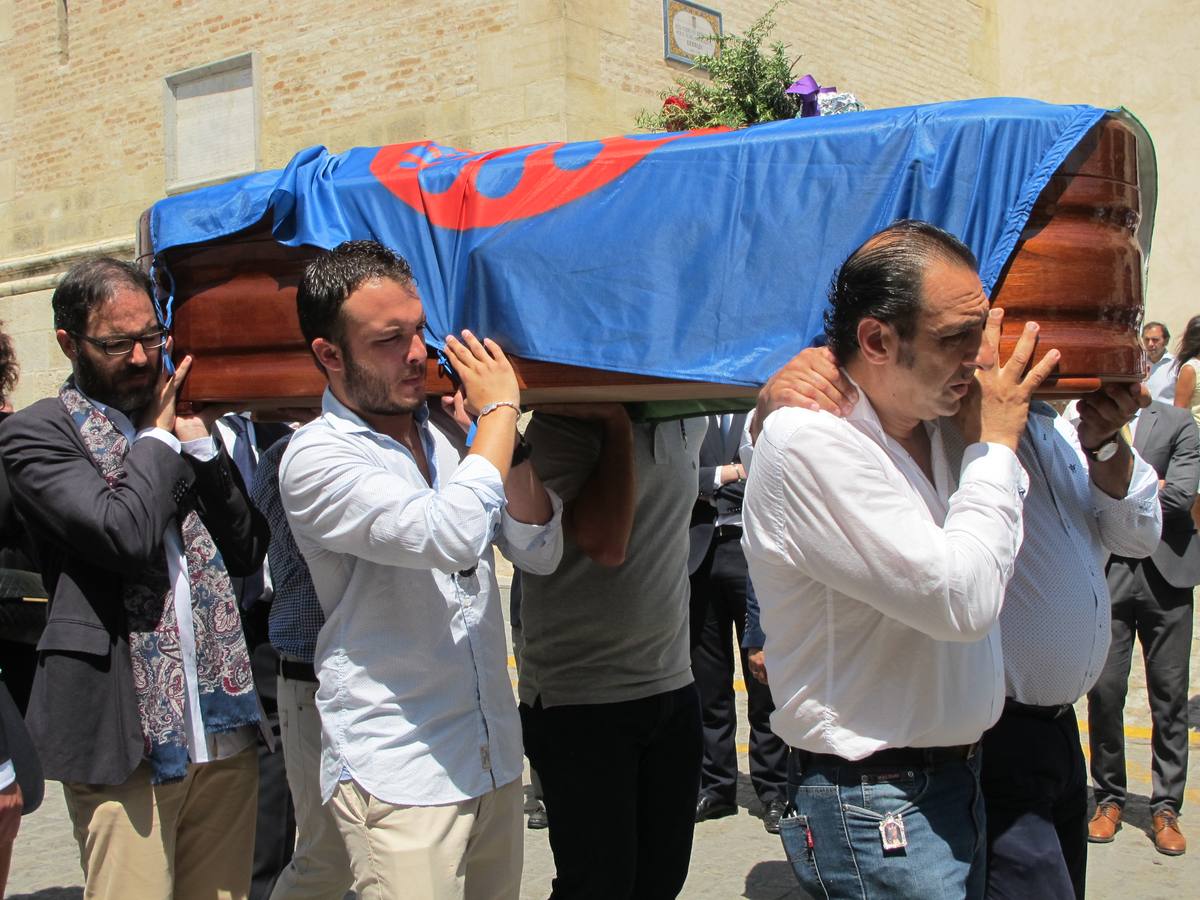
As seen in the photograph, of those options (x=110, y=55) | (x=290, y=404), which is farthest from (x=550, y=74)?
(x=290, y=404)

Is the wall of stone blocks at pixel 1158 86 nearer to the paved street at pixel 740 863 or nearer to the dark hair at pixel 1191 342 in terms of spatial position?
the dark hair at pixel 1191 342

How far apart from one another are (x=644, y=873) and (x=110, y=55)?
13499 millimetres

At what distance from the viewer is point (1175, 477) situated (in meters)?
5.72

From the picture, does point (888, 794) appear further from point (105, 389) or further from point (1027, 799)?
point (105, 389)

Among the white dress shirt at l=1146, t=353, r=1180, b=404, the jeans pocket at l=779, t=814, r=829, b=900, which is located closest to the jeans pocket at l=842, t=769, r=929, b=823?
the jeans pocket at l=779, t=814, r=829, b=900

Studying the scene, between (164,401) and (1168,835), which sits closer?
(164,401)

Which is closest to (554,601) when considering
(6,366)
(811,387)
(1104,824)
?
(811,387)

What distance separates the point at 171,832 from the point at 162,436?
38.3 inches

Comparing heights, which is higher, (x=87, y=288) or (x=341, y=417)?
(x=87, y=288)

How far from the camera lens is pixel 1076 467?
2.85 metres

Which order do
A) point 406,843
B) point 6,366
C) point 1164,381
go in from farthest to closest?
point 1164,381
point 6,366
point 406,843

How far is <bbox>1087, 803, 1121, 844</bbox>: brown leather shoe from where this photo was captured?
17.0 ft

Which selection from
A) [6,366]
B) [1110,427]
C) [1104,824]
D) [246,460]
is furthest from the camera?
[1104,824]

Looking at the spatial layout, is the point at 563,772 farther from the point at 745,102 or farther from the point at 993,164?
the point at 745,102
